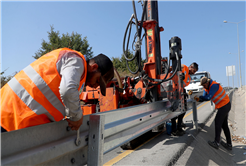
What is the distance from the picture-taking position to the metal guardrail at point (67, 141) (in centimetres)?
114

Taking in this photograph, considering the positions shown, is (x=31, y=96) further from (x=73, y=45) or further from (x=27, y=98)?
(x=73, y=45)

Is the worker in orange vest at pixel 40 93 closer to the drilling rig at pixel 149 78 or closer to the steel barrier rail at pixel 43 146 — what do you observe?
the steel barrier rail at pixel 43 146

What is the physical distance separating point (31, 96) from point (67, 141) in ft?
1.62

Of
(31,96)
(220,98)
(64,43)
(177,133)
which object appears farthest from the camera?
(64,43)

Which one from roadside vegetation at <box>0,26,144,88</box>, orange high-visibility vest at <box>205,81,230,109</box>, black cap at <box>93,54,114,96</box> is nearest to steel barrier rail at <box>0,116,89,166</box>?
black cap at <box>93,54,114,96</box>

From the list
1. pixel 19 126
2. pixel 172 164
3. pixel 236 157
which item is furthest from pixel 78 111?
pixel 236 157

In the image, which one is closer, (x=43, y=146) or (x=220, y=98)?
(x=43, y=146)

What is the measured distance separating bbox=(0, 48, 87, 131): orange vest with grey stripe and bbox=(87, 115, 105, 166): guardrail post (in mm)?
398

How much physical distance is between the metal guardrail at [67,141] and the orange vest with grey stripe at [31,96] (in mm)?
270

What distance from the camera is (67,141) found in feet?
4.78

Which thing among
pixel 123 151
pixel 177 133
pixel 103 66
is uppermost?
pixel 103 66

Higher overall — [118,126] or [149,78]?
[149,78]

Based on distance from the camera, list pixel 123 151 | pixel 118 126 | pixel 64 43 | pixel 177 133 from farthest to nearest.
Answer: pixel 64 43 → pixel 177 133 → pixel 123 151 → pixel 118 126

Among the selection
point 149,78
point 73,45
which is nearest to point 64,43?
point 73,45
